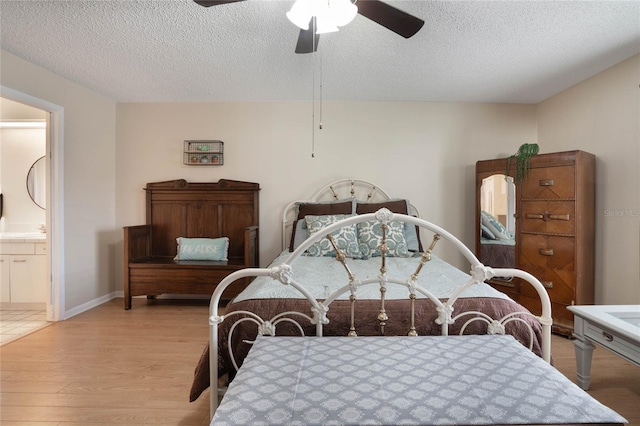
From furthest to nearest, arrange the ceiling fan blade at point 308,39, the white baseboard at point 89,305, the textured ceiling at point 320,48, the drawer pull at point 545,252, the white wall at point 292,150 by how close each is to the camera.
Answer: the white wall at point 292,150
the white baseboard at point 89,305
the drawer pull at point 545,252
the textured ceiling at point 320,48
the ceiling fan blade at point 308,39

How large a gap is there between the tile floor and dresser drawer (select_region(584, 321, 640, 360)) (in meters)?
4.16

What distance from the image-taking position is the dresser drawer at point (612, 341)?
162 centimetres

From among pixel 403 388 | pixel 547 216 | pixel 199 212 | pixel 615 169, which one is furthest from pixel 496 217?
pixel 199 212

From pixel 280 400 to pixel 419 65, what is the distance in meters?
2.79

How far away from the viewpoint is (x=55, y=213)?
3.11 meters

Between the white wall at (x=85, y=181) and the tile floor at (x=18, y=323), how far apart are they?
0.96 feet

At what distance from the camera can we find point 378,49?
253 cm

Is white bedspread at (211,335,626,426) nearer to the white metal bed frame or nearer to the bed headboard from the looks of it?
the white metal bed frame

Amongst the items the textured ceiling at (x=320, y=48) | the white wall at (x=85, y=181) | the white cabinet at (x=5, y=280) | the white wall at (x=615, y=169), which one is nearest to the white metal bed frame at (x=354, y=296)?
the textured ceiling at (x=320, y=48)

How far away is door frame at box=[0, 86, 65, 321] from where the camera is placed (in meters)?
3.10

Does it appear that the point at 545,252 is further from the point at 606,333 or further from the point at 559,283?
the point at 606,333

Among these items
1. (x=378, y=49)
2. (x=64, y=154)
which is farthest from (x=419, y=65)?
(x=64, y=154)

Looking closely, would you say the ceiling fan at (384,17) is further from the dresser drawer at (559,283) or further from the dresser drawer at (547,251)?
the dresser drawer at (559,283)

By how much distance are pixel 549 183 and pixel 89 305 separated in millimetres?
4710
